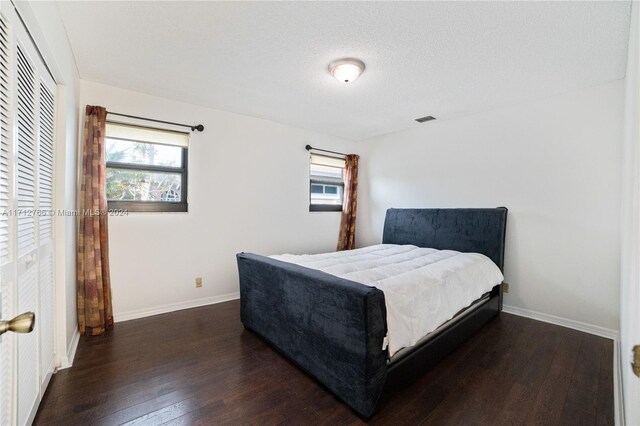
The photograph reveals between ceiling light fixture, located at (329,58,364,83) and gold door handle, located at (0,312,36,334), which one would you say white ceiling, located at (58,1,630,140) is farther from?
gold door handle, located at (0,312,36,334)

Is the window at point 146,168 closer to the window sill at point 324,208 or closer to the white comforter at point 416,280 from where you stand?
the white comforter at point 416,280

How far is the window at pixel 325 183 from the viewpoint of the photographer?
4.49m

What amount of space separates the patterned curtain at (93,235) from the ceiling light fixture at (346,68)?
222cm

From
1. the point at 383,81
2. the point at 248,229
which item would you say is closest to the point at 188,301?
the point at 248,229

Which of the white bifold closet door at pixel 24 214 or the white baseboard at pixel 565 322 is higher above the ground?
the white bifold closet door at pixel 24 214

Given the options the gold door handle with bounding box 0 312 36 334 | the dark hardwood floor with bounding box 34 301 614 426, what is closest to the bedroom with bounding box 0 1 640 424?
the dark hardwood floor with bounding box 34 301 614 426

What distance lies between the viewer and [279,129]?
402 cm

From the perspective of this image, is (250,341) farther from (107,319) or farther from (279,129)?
(279,129)

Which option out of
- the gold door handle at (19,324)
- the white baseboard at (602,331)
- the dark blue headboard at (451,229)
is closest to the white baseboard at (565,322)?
the white baseboard at (602,331)

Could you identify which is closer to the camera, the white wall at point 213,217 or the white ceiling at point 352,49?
the white ceiling at point 352,49

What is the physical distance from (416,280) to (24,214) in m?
2.32

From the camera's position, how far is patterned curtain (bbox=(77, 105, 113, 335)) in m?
2.52

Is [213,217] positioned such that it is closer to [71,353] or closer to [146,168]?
[146,168]

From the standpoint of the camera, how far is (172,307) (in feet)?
10.3
